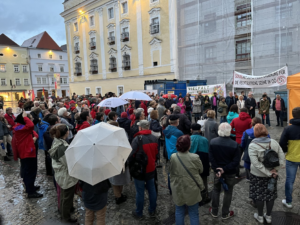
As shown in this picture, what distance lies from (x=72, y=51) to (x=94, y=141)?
36.2 m

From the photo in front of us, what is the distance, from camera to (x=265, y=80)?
32.3 ft

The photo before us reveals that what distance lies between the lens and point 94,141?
259 centimetres

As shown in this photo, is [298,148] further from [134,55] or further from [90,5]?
[90,5]

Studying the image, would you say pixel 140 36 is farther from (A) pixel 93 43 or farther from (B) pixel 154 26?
(A) pixel 93 43

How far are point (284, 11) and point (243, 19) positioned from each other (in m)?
2.84

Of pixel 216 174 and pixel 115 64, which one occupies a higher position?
pixel 115 64

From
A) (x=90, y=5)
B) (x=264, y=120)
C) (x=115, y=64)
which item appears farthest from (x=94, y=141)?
(x=90, y=5)

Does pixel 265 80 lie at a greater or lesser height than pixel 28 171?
greater

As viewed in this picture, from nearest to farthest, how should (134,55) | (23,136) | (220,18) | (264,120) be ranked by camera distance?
(23,136) → (264,120) → (220,18) → (134,55)

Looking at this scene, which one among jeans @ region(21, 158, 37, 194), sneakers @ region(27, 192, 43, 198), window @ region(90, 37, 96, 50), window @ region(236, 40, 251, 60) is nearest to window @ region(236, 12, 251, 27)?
window @ region(236, 40, 251, 60)

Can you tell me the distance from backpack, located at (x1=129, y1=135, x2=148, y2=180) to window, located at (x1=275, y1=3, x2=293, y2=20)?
16.3 metres

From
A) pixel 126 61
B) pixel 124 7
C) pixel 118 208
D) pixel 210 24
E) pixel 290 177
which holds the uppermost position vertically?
pixel 124 7

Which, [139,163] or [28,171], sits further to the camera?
[28,171]

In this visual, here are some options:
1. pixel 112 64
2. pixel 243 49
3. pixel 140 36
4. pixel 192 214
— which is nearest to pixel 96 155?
pixel 192 214
